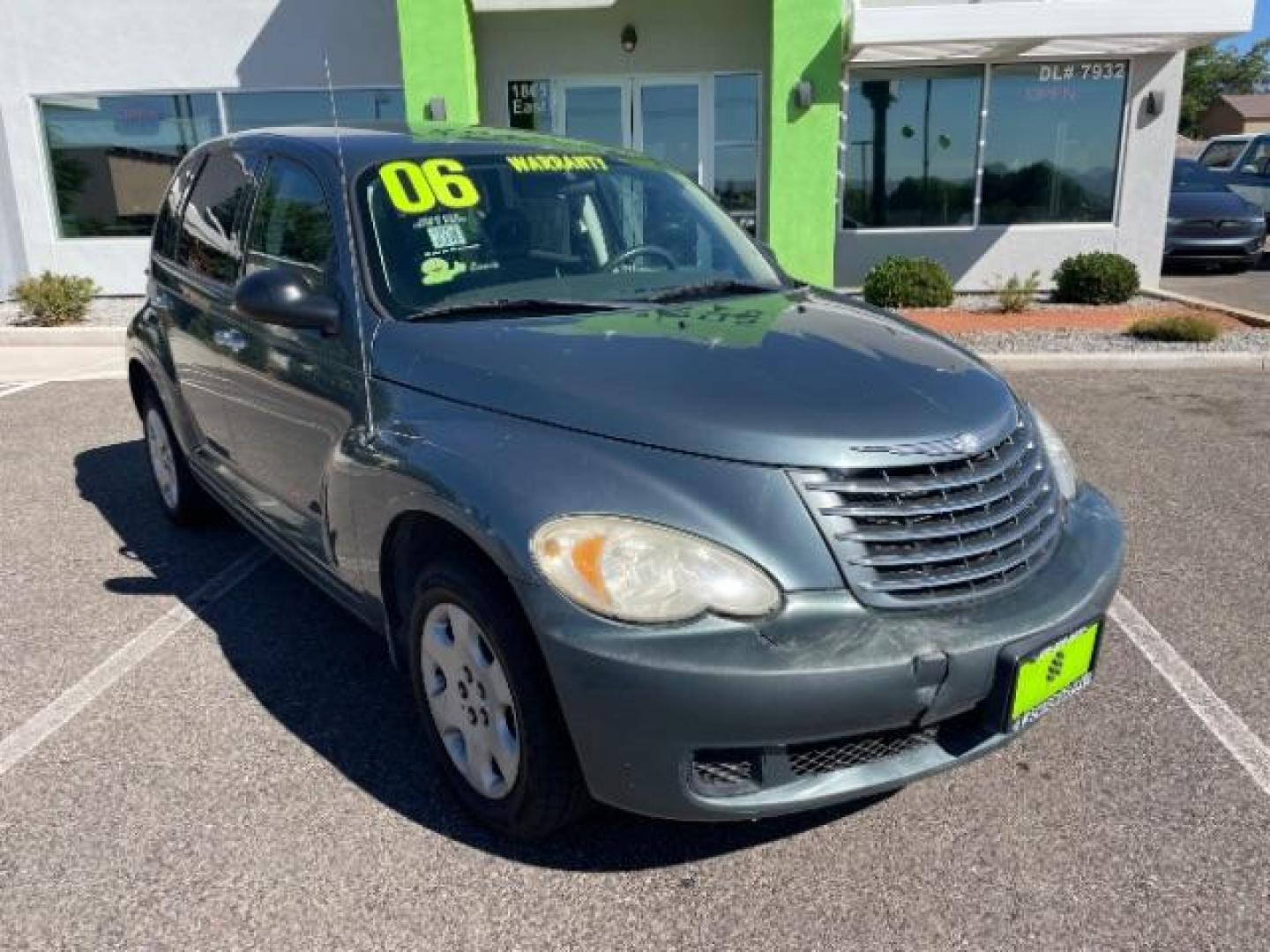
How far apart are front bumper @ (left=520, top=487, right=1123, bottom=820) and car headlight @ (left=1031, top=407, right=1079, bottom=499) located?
72cm

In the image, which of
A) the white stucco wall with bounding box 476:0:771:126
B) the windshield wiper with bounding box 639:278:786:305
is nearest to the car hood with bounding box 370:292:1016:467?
the windshield wiper with bounding box 639:278:786:305

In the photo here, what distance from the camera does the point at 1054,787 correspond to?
2.92m

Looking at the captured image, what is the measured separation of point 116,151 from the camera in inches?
520

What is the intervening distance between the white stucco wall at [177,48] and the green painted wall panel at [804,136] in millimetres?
4846

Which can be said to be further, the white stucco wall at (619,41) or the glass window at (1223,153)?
the glass window at (1223,153)

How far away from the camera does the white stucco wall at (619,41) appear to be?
1194 cm

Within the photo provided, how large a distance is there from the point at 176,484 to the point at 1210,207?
1568 cm

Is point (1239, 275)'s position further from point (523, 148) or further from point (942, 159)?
point (523, 148)

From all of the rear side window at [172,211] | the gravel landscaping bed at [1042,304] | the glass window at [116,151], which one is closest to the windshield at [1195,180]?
the gravel landscaping bed at [1042,304]

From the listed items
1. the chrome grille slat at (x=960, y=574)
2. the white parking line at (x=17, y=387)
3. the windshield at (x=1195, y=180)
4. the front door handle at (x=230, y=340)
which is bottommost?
the white parking line at (x=17, y=387)

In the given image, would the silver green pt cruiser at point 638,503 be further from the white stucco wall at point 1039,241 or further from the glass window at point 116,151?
the glass window at point 116,151

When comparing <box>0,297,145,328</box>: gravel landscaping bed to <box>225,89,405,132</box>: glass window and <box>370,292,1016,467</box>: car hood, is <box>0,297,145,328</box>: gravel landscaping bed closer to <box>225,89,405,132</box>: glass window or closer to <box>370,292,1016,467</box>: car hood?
<box>225,89,405,132</box>: glass window

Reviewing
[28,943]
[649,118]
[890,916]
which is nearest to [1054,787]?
[890,916]

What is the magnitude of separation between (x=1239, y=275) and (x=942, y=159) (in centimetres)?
605
